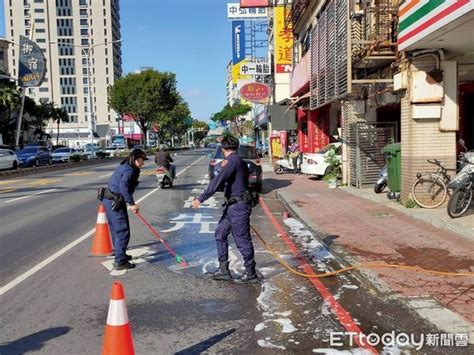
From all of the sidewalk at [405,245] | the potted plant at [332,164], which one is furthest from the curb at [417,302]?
the potted plant at [332,164]

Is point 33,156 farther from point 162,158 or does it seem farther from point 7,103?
point 162,158

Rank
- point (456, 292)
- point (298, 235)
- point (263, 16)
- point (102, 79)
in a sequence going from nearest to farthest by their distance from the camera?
point (456, 292) < point (298, 235) < point (263, 16) < point (102, 79)

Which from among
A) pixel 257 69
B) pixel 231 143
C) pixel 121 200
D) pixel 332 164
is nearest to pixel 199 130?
pixel 257 69

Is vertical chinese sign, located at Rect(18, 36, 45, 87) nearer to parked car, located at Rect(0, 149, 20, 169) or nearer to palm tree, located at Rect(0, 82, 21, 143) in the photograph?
parked car, located at Rect(0, 149, 20, 169)

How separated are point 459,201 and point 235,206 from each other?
541 cm

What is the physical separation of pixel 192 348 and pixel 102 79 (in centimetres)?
15760

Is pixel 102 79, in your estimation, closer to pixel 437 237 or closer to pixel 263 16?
pixel 263 16

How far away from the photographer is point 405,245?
26.3 feet

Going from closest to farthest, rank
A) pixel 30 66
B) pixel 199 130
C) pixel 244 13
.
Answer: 1. pixel 30 66
2. pixel 244 13
3. pixel 199 130

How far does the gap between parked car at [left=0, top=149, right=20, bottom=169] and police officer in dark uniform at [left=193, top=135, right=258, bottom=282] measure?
33023mm

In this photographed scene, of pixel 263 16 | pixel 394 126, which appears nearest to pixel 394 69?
pixel 394 126

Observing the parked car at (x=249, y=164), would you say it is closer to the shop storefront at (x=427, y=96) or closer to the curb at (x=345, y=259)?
the curb at (x=345, y=259)

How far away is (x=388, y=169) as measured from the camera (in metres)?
13.4

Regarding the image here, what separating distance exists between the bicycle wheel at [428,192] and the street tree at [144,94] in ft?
181
